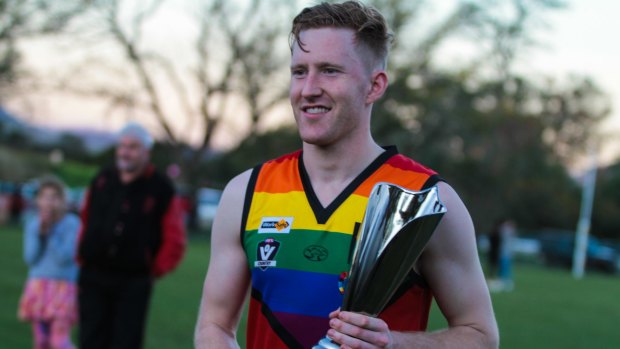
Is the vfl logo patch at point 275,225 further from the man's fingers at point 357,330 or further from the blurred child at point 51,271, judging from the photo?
the blurred child at point 51,271

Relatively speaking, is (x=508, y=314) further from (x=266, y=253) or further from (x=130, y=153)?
(x=266, y=253)

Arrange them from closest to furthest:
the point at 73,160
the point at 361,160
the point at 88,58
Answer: the point at 361,160, the point at 88,58, the point at 73,160

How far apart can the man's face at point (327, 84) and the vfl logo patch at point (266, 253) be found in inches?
12.7

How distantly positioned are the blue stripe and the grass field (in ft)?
14.0

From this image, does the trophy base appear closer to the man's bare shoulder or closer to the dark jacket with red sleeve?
the man's bare shoulder

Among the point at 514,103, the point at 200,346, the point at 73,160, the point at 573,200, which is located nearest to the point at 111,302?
the point at 200,346

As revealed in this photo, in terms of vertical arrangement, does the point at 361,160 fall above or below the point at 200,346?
above

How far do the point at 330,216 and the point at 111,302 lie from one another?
4.00 meters

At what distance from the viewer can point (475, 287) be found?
2.27 metres

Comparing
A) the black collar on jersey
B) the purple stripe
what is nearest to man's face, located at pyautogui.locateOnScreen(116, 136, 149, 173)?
the black collar on jersey

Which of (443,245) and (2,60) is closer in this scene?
(443,245)

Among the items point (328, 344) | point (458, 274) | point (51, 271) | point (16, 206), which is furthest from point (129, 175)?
point (16, 206)

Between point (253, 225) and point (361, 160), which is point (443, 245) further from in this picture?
point (253, 225)

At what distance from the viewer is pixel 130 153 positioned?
19.6 ft
